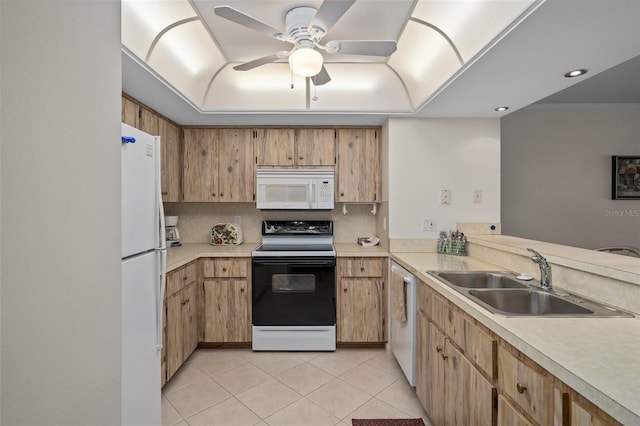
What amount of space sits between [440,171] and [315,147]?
124 cm

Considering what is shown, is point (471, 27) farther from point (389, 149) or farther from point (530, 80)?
point (389, 149)

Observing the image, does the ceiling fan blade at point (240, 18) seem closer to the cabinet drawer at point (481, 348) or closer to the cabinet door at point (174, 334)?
the cabinet drawer at point (481, 348)

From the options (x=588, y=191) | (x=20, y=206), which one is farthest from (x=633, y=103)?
(x=20, y=206)

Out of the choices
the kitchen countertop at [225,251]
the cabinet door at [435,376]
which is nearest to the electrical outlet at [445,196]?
the kitchen countertop at [225,251]

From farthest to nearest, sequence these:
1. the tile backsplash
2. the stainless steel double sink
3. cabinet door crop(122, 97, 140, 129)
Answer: the tile backsplash, cabinet door crop(122, 97, 140, 129), the stainless steel double sink

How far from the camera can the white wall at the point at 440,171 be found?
9.28ft

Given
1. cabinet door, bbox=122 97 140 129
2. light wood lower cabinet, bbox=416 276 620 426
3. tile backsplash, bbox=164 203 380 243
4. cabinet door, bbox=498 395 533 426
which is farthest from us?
tile backsplash, bbox=164 203 380 243

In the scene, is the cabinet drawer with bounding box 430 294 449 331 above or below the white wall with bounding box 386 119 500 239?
below

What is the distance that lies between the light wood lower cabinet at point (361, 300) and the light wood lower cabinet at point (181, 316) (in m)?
1.30

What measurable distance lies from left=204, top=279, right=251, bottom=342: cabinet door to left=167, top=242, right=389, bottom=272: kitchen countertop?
0.85ft

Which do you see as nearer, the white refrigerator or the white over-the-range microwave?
the white refrigerator

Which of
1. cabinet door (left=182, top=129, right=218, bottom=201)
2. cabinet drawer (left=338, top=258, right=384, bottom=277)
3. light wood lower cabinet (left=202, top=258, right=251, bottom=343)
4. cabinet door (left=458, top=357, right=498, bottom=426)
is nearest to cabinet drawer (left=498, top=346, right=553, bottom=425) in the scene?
cabinet door (left=458, top=357, right=498, bottom=426)

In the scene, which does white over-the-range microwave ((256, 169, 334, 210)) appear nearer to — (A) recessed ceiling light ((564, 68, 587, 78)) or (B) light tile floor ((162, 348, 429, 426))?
(B) light tile floor ((162, 348, 429, 426))

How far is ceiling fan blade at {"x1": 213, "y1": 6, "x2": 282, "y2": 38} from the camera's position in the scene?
1.38 m
